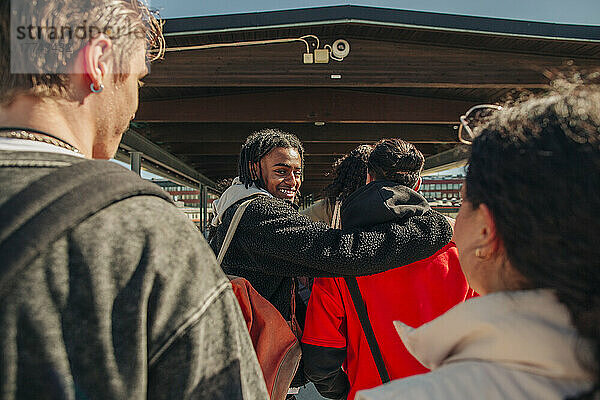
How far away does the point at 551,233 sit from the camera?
666 millimetres

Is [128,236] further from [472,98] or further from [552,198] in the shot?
[472,98]

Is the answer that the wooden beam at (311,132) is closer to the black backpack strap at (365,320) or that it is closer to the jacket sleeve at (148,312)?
the black backpack strap at (365,320)

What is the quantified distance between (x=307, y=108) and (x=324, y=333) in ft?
16.1

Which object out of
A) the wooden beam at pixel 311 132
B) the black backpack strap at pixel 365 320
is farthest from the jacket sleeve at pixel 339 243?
the wooden beam at pixel 311 132

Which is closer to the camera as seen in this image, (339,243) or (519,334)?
(519,334)

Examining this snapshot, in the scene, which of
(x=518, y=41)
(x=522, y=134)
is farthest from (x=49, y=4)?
(x=518, y=41)

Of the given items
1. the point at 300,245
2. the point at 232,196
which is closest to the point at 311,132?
the point at 232,196

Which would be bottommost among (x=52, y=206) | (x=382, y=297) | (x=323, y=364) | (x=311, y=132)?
(x=323, y=364)

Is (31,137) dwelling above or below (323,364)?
above

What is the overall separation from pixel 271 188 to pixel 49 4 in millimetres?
1403

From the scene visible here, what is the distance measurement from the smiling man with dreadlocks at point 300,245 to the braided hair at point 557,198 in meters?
0.75

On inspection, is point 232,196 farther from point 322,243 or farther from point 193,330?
point 193,330

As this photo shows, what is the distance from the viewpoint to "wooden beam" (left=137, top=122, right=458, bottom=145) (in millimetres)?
7641

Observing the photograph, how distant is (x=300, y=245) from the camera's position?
1.48m
